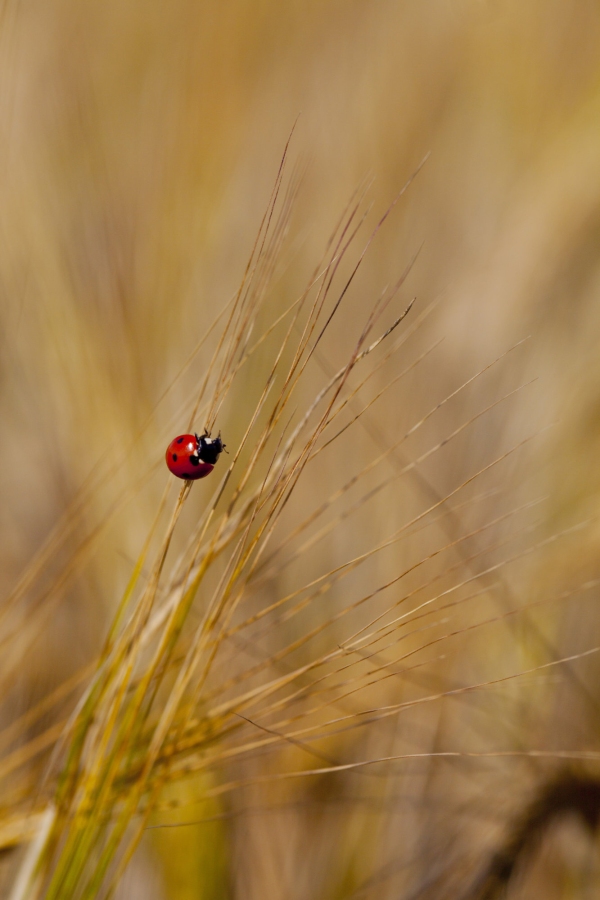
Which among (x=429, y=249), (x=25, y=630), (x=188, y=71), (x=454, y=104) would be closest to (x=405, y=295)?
(x=429, y=249)

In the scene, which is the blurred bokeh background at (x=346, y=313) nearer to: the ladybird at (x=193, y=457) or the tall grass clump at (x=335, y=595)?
the tall grass clump at (x=335, y=595)

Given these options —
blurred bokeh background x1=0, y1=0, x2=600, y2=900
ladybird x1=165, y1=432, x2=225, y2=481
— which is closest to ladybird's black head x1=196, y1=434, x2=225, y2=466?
ladybird x1=165, y1=432, x2=225, y2=481

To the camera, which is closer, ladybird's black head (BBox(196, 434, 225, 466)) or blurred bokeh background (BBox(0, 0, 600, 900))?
ladybird's black head (BBox(196, 434, 225, 466))

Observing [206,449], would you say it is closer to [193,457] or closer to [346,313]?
Answer: [193,457]

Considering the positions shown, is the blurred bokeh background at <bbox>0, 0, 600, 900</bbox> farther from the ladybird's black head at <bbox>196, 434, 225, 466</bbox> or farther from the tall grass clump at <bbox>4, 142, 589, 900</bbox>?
the ladybird's black head at <bbox>196, 434, 225, 466</bbox>

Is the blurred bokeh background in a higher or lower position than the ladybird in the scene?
higher

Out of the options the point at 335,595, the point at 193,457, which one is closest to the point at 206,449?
the point at 193,457
